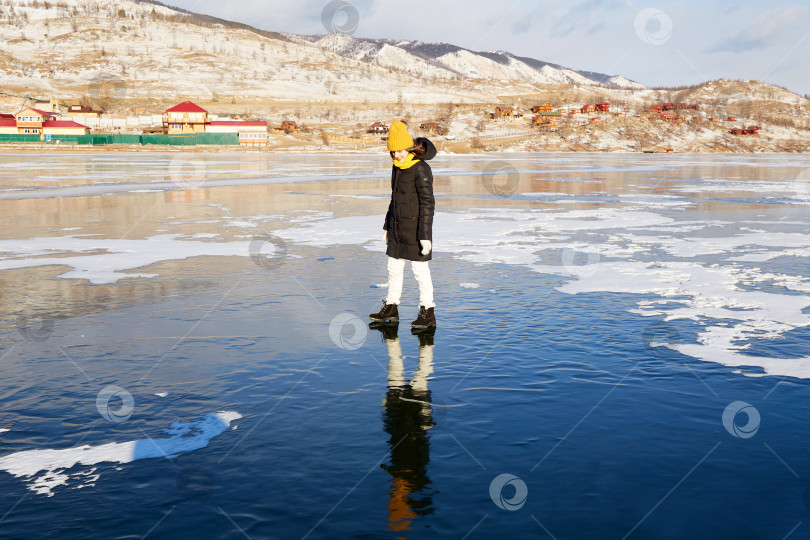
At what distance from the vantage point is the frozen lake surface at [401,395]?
3.79 m

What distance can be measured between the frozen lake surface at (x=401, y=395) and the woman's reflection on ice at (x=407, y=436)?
22 mm

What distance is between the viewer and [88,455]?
14.4ft

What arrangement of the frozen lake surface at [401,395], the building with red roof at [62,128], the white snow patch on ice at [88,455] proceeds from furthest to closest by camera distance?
the building with red roof at [62,128]
the white snow patch on ice at [88,455]
the frozen lake surface at [401,395]

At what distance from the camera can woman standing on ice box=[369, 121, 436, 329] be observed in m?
7.59

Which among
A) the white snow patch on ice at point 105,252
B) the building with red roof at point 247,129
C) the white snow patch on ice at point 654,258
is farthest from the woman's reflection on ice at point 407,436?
the building with red roof at point 247,129

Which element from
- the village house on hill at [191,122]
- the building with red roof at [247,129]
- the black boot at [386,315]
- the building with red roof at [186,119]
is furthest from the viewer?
the building with red roof at [186,119]

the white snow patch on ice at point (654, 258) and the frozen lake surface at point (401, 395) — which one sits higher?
the white snow patch on ice at point (654, 258)

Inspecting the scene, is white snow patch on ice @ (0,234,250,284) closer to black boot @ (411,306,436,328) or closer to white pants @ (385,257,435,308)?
white pants @ (385,257,435,308)

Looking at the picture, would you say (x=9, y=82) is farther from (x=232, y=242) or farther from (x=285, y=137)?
(x=232, y=242)

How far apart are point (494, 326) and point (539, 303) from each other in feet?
4.30

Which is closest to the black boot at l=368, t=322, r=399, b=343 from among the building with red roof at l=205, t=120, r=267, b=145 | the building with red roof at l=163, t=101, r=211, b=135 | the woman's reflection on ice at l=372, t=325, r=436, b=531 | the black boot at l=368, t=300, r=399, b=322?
the black boot at l=368, t=300, r=399, b=322

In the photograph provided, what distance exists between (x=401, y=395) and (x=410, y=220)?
8.71ft

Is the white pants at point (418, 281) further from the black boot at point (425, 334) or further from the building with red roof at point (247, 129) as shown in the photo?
the building with red roof at point (247, 129)

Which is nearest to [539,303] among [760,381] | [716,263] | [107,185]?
[760,381]
